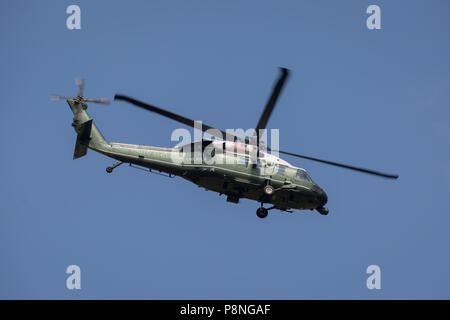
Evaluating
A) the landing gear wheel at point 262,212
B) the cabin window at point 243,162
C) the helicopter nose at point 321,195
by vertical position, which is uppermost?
the cabin window at point 243,162

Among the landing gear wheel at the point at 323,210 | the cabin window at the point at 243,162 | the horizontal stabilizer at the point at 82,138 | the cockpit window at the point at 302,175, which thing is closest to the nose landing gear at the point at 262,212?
the cockpit window at the point at 302,175

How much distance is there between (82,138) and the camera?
34.4 meters

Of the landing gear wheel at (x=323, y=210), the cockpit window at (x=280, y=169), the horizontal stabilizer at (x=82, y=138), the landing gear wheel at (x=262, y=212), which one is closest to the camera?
the cockpit window at (x=280, y=169)

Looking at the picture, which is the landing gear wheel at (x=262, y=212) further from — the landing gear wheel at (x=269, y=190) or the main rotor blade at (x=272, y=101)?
the main rotor blade at (x=272, y=101)

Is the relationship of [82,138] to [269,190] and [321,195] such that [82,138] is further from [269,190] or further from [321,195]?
[321,195]

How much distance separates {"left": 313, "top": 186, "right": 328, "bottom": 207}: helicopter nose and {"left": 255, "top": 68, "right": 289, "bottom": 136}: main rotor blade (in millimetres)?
5220

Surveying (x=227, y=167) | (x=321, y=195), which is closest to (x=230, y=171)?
(x=227, y=167)

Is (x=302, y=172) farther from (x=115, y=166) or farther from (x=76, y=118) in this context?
(x=76, y=118)

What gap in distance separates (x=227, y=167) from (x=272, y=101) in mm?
5590

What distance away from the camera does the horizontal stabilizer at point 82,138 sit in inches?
1347

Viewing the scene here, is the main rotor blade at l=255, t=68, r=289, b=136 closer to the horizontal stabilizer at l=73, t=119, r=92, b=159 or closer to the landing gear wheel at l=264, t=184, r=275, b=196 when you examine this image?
the landing gear wheel at l=264, t=184, r=275, b=196
